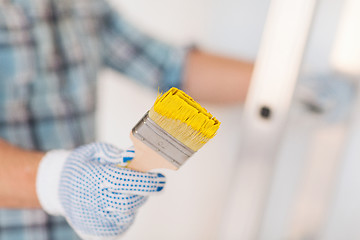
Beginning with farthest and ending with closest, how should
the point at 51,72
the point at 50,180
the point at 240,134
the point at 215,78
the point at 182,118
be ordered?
1. the point at 215,78
2. the point at 51,72
3. the point at 240,134
4. the point at 50,180
5. the point at 182,118

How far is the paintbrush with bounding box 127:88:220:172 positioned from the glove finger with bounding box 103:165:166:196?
0.13 ft

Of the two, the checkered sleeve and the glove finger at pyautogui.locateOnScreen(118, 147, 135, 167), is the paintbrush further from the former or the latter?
the checkered sleeve

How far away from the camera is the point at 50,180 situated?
0.54 meters

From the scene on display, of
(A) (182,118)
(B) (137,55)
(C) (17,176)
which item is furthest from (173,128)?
(B) (137,55)

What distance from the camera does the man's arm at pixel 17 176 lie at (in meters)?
0.58

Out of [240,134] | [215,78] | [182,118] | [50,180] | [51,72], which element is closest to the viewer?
[182,118]

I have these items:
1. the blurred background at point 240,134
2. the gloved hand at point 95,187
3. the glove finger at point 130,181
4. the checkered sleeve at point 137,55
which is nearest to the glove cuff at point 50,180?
the gloved hand at point 95,187

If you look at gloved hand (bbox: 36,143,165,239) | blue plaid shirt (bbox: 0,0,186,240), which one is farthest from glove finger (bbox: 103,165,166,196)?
blue plaid shirt (bbox: 0,0,186,240)

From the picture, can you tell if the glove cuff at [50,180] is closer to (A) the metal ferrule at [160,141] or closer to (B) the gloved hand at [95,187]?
(B) the gloved hand at [95,187]

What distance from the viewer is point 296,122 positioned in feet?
3.19

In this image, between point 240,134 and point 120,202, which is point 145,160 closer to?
point 120,202

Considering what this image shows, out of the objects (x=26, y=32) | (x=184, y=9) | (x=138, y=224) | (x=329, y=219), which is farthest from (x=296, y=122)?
(x=26, y=32)

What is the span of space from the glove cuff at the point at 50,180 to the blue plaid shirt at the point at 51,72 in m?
0.25

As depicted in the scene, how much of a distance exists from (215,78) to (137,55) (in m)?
0.19
